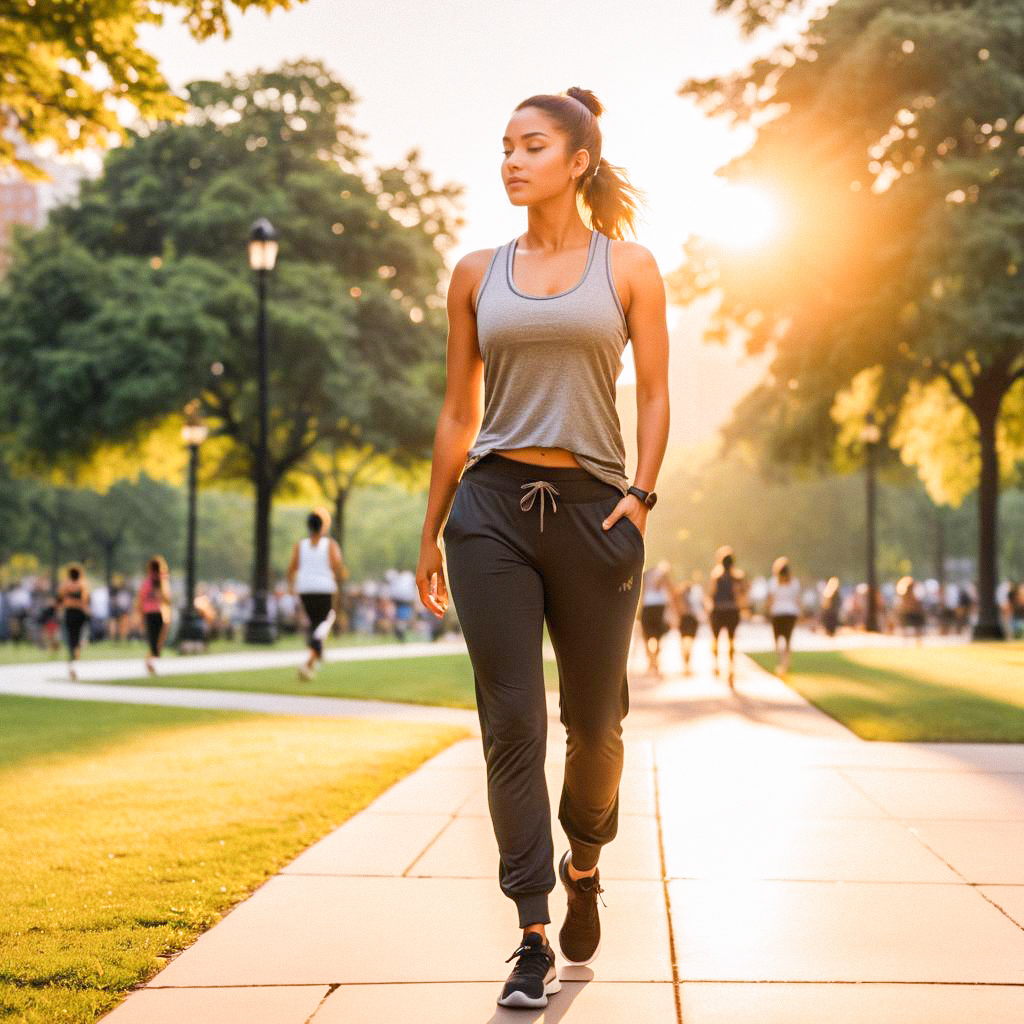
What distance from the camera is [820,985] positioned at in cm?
377

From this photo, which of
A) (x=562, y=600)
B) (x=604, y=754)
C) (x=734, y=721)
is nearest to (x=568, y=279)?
(x=562, y=600)

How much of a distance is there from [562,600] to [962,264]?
20.8 metres

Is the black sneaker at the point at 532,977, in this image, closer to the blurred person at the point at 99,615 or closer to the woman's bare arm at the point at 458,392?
the woman's bare arm at the point at 458,392

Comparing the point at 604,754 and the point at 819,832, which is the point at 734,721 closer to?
the point at 819,832

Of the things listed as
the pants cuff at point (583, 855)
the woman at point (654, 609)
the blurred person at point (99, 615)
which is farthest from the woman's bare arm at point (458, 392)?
the blurred person at point (99, 615)

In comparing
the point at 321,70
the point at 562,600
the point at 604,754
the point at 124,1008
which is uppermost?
the point at 321,70

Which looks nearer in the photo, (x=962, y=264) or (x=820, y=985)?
(x=820, y=985)

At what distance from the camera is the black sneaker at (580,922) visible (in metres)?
3.96

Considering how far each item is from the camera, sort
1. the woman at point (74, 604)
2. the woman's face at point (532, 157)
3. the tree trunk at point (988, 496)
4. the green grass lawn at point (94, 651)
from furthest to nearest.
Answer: the tree trunk at point (988, 496)
the green grass lawn at point (94, 651)
the woman at point (74, 604)
the woman's face at point (532, 157)

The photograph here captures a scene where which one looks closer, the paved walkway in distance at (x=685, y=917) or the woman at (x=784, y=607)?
the paved walkway in distance at (x=685, y=917)

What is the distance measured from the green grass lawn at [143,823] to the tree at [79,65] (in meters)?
5.11

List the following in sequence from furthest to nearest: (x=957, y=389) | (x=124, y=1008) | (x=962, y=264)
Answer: (x=957, y=389) → (x=962, y=264) → (x=124, y=1008)

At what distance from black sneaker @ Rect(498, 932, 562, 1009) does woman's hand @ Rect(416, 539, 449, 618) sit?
879mm

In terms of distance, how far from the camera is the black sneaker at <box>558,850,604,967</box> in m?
3.96
